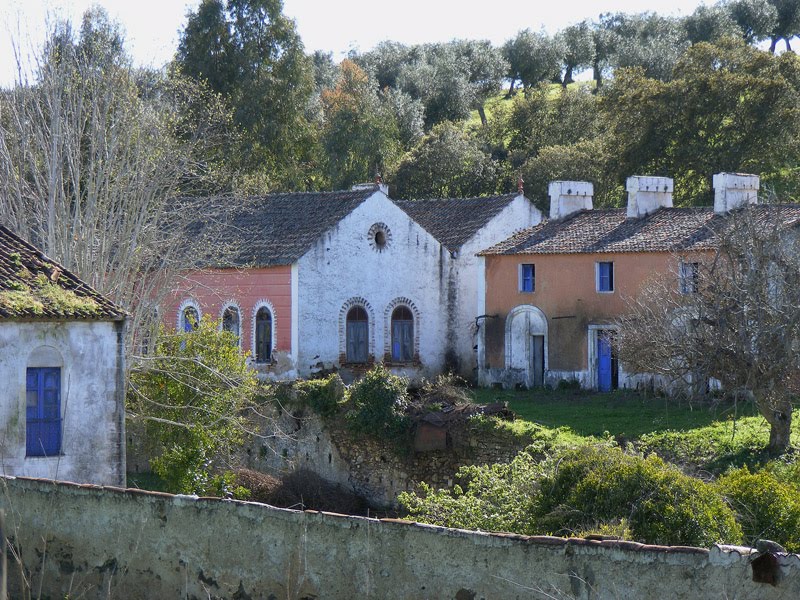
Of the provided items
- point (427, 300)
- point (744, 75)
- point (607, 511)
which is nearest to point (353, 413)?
point (427, 300)

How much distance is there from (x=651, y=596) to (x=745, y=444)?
49.6 feet

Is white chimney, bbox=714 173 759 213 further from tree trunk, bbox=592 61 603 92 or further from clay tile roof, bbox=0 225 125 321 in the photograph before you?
tree trunk, bbox=592 61 603 92

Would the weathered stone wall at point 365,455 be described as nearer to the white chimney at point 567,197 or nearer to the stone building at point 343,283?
the stone building at point 343,283

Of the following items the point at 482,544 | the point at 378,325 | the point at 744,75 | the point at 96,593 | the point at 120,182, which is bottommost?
the point at 96,593

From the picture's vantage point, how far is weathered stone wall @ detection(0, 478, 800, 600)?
30.4ft

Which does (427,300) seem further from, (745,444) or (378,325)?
(745,444)

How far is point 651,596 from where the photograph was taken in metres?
9.29

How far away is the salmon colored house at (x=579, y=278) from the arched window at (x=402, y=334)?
2.13 meters

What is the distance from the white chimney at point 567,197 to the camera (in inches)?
1443

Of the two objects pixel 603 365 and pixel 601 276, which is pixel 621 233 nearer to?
pixel 601 276

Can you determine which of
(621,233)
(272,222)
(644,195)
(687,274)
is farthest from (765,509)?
(272,222)

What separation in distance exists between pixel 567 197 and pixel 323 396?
11.7 metres

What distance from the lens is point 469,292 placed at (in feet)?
122

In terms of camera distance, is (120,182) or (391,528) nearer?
(391,528)
